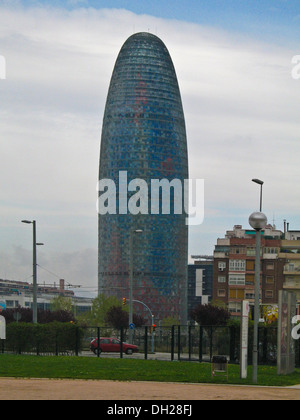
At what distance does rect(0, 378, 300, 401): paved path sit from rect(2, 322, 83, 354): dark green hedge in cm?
2468

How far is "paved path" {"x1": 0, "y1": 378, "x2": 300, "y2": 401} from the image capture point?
2212 cm

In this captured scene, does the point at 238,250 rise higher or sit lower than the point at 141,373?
higher

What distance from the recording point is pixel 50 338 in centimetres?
5331

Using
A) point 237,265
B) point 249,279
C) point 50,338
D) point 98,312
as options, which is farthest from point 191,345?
point 98,312

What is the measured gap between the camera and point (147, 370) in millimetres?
34500

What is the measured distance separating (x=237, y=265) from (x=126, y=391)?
130m

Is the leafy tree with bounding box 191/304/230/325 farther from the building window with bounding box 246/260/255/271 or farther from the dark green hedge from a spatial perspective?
the dark green hedge

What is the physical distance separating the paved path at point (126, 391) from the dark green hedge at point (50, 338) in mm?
24685

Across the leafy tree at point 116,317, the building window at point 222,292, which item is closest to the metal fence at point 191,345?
the leafy tree at point 116,317

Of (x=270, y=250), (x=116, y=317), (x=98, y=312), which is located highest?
(x=270, y=250)

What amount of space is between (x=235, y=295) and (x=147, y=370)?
4688 inches

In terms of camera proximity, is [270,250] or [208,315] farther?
[270,250]

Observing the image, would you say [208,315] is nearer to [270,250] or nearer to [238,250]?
[270,250]

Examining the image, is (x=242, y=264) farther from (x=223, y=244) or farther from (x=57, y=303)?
(x=57, y=303)
